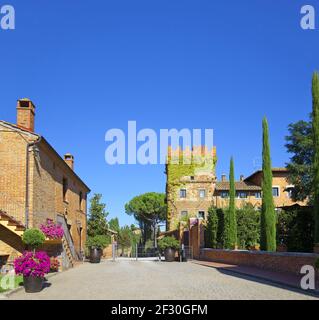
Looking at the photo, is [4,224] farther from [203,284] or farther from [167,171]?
[167,171]

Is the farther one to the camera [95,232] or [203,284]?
[95,232]

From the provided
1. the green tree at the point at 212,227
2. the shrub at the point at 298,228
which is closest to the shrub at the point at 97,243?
the green tree at the point at 212,227

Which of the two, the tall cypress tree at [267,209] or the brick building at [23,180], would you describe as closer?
the brick building at [23,180]

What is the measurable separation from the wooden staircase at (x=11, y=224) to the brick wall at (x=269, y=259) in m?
9.47

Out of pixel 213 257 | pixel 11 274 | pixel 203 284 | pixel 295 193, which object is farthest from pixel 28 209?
pixel 295 193

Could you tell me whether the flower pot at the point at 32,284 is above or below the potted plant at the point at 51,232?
below

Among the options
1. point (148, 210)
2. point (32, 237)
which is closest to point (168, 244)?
point (32, 237)

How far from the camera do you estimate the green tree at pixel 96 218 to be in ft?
129

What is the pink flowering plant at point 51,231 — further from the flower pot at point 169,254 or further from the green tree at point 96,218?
the green tree at point 96,218

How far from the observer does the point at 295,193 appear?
3134 cm

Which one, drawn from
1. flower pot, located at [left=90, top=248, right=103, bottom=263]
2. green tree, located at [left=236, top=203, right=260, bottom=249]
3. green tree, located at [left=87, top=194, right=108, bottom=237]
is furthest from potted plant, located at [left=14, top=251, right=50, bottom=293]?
green tree, located at [left=87, top=194, right=108, bottom=237]

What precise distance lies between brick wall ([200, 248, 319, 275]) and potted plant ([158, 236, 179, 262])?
12.6 feet

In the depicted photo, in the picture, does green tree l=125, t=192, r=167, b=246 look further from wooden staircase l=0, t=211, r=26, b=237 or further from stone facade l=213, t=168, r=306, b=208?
wooden staircase l=0, t=211, r=26, b=237

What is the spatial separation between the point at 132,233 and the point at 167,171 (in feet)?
74.0
